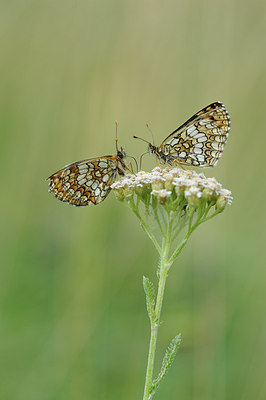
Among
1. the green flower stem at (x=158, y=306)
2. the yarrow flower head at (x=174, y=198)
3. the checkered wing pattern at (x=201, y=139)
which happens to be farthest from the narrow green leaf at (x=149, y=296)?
the checkered wing pattern at (x=201, y=139)

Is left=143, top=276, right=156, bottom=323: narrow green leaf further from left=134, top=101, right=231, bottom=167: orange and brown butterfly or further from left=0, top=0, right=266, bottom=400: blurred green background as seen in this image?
left=134, top=101, right=231, bottom=167: orange and brown butterfly

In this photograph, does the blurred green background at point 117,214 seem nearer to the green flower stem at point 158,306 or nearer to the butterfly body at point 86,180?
the butterfly body at point 86,180

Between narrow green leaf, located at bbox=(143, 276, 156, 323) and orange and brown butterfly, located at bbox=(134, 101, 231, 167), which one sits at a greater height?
orange and brown butterfly, located at bbox=(134, 101, 231, 167)

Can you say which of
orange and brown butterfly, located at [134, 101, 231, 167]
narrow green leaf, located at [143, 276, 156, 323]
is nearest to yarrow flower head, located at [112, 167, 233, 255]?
narrow green leaf, located at [143, 276, 156, 323]

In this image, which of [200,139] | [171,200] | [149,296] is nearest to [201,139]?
[200,139]

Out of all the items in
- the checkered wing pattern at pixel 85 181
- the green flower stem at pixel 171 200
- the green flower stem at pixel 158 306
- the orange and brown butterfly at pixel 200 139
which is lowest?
the green flower stem at pixel 158 306

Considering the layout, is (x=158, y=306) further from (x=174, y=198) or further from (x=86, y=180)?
(x=86, y=180)
